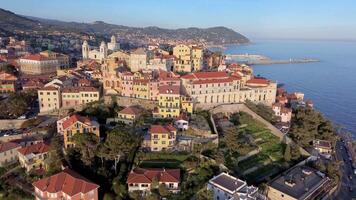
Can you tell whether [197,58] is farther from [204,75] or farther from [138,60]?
[204,75]

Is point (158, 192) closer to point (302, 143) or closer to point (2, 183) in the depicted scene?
point (2, 183)

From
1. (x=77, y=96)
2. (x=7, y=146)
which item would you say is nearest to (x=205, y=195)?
(x=7, y=146)

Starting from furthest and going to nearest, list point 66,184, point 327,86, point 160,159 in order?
point 327,86 < point 160,159 < point 66,184

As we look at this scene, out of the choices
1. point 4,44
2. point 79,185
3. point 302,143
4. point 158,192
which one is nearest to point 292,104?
point 302,143

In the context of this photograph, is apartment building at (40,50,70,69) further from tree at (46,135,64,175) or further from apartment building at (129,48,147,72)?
tree at (46,135,64,175)

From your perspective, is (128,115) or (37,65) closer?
(128,115)
